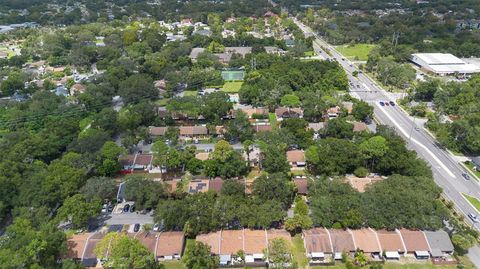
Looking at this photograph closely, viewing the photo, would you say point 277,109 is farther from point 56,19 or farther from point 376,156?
point 56,19

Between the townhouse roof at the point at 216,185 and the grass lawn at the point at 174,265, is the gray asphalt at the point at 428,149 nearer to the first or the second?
the townhouse roof at the point at 216,185

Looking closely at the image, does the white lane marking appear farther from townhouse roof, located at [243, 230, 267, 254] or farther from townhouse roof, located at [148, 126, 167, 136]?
townhouse roof, located at [148, 126, 167, 136]

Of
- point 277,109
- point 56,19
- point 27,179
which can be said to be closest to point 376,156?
point 277,109

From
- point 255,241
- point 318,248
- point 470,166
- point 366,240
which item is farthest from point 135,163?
point 470,166

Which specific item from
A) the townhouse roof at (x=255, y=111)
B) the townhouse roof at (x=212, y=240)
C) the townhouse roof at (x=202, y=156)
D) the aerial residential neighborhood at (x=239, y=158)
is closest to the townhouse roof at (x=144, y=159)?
the aerial residential neighborhood at (x=239, y=158)

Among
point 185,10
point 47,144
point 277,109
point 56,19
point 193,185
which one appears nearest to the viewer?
point 193,185
